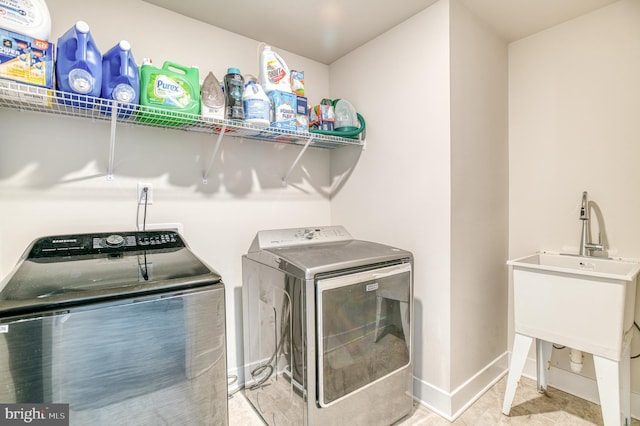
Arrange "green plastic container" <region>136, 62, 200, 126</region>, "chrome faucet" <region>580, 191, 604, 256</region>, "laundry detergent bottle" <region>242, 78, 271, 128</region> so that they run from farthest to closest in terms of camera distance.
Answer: "chrome faucet" <region>580, 191, 604, 256</region> < "laundry detergent bottle" <region>242, 78, 271, 128</region> < "green plastic container" <region>136, 62, 200, 126</region>

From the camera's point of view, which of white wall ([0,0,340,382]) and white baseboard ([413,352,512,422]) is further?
white baseboard ([413,352,512,422])

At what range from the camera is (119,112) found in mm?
1444

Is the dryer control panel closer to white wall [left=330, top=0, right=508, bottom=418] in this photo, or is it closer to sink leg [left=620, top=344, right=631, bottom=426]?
white wall [left=330, top=0, right=508, bottom=418]

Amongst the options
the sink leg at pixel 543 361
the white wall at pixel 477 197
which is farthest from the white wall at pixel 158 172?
the sink leg at pixel 543 361

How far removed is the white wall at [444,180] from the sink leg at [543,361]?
0.25 meters

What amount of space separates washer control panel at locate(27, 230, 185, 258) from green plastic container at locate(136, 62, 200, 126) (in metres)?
0.58

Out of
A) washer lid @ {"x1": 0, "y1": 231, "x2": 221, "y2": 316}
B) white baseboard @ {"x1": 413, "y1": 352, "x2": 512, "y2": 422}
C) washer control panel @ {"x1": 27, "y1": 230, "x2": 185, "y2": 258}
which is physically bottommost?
white baseboard @ {"x1": 413, "y1": 352, "x2": 512, "y2": 422}

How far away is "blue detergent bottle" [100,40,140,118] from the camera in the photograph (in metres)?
1.34

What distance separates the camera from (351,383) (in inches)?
61.1

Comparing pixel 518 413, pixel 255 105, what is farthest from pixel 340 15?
pixel 518 413

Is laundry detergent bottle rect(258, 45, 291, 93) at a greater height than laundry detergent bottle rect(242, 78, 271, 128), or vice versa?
laundry detergent bottle rect(258, 45, 291, 93)

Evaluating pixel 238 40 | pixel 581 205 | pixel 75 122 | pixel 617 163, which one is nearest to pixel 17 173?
pixel 75 122

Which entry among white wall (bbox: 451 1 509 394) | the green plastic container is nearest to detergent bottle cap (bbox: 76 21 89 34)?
the green plastic container

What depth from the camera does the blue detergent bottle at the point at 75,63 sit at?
1237 millimetres
